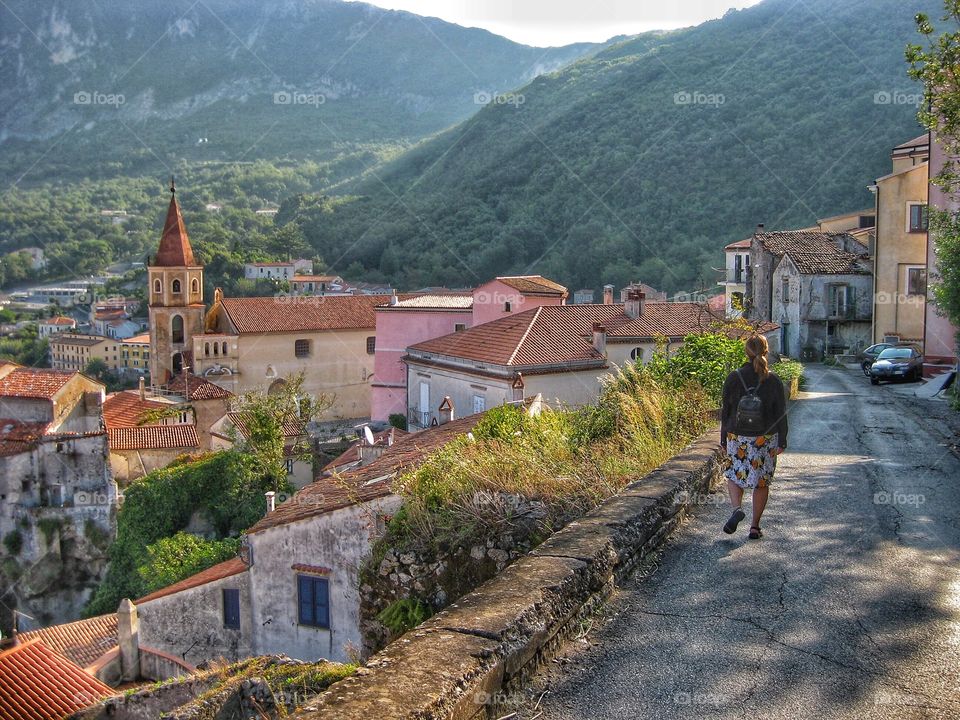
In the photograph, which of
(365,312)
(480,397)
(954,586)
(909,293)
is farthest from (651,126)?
(954,586)

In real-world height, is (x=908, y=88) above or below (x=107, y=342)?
above

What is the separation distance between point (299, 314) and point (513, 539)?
49.4m

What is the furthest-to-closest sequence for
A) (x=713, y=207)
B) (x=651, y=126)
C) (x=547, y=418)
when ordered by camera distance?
(x=651, y=126), (x=713, y=207), (x=547, y=418)

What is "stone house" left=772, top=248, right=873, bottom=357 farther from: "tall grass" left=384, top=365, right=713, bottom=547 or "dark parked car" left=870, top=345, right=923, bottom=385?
"tall grass" left=384, top=365, right=713, bottom=547

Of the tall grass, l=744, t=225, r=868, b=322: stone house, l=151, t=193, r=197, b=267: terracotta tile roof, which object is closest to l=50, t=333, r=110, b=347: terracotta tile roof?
l=151, t=193, r=197, b=267: terracotta tile roof

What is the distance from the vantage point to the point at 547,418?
1016 cm

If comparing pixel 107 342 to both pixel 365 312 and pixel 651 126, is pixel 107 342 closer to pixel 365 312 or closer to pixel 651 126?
pixel 365 312

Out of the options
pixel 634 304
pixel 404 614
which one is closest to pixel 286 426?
pixel 634 304

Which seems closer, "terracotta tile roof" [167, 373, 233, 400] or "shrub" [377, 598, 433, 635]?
"shrub" [377, 598, 433, 635]

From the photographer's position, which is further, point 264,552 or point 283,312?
point 283,312

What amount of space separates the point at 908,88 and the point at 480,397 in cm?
6793

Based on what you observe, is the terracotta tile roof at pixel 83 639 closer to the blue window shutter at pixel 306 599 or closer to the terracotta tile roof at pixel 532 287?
the blue window shutter at pixel 306 599

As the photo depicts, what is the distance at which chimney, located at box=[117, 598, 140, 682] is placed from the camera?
15.7 meters

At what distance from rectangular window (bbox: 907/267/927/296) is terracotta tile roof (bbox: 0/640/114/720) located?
88.6ft
